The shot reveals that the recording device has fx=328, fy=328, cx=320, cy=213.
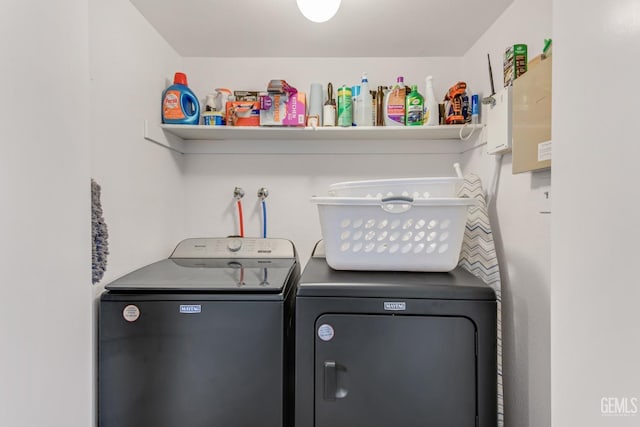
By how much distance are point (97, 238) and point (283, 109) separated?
1.14m

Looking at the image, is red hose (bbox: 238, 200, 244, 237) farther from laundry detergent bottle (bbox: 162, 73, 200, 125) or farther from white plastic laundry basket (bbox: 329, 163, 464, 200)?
white plastic laundry basket (bbox: 329, 163, 464, 200)

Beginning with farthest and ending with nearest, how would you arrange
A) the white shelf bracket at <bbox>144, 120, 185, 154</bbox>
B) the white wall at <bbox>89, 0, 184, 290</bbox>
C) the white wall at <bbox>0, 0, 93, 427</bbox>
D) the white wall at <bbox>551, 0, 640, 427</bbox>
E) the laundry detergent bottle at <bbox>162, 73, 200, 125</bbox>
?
1. the laundry detergent bottle at <bbox>162, 73, 200, 125</bbox>
2. the white shelf bracket at <bbox>144, 120, 185, 154</bbox>
3. the white wall at <bbox>89, 0, 184, 290</bbox>
4. the white wall at <bbox>0, 0, 93, 427</bbox>
5. the white wall at <bbox>551, 0, 640, 427</bbox>

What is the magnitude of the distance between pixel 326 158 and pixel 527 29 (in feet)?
4.07

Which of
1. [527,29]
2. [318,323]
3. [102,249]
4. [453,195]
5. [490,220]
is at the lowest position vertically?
[318,323]

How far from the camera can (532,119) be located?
1.21m

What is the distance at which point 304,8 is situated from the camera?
51.4 inches

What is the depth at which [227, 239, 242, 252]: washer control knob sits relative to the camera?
203cm

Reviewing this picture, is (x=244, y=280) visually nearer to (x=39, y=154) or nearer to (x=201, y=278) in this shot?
(x=201, y=278)

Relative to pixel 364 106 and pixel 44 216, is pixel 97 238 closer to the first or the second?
pixel 44 216

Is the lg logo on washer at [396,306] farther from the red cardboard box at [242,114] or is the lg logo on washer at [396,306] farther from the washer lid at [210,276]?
the red cardboard box at [242,114]

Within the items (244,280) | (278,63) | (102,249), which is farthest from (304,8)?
(102,249)

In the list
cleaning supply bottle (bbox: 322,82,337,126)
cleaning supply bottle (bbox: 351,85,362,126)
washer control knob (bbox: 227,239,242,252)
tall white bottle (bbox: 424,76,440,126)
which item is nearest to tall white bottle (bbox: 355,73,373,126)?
cleaning supply bottle (bbox: 351,85,362,126)

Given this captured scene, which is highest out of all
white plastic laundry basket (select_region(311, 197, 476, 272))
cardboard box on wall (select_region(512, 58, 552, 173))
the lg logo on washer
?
cardboard box on wall (select_region(512, 58, 552, 173))

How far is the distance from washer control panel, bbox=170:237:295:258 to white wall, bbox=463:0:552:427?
119 centimetres
